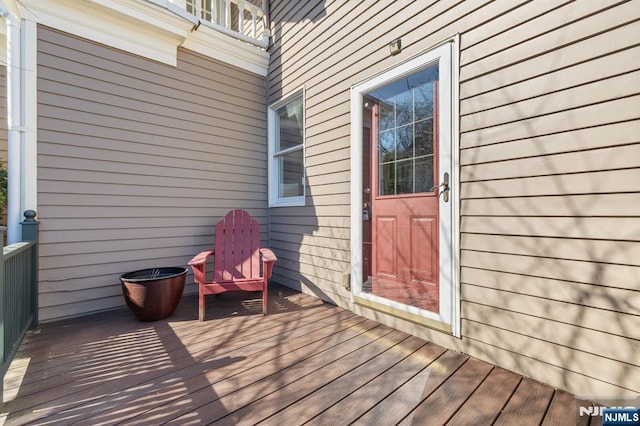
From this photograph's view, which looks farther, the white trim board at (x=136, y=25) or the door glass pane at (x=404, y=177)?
the door glass pane at (x=404, y=177)

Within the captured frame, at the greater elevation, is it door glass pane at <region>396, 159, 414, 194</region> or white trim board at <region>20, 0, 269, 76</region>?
white trim board at <region>20, 0, 269, 76</region>

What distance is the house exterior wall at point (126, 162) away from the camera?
99.9 inches

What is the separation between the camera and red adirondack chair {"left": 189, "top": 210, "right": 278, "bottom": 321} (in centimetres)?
262

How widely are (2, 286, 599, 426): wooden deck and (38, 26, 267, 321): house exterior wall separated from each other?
625 mm

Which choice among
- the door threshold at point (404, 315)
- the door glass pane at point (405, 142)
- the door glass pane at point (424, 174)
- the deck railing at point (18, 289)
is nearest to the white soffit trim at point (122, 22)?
the deck railing at point (18, 289)

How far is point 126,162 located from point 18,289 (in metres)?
1.37

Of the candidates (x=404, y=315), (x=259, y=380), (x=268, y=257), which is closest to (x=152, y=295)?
(x=268, y=257)

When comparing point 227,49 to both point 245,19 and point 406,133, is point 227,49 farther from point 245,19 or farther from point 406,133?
point 406,133

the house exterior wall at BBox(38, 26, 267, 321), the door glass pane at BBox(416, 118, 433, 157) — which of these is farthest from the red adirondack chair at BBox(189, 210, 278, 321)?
the door glass pane at BBox(416, 118, 433, 157)

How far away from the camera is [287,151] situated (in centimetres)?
367

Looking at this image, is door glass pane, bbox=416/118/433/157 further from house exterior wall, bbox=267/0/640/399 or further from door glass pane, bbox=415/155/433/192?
house exterior wall, bbox=267/0/640/399

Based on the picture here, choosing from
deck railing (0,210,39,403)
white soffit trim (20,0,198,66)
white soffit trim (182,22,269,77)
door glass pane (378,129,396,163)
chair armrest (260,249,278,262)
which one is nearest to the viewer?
deck railing (0,210,39,403)

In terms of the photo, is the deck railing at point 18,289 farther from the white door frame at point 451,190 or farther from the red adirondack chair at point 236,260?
the white door frame at point 451,190

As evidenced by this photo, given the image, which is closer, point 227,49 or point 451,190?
point 451,190
